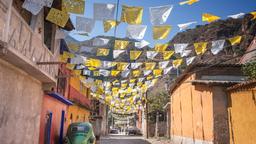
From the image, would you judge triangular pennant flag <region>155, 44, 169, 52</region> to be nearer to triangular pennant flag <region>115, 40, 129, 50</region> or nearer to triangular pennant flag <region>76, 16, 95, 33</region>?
triangular pennant flag <region>115, 40, 129, 50</region>

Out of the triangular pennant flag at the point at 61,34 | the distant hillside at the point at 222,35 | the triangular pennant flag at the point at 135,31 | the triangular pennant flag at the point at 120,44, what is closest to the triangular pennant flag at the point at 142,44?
the triangular pennant flag at the point at 120,44

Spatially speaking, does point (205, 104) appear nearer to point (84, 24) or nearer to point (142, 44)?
point (142, 44)

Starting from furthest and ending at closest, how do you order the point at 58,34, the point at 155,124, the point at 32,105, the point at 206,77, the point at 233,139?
1. the point at 155,124
2. the point at 206,77
3. the point at 233,139
4. the point at 58,34
5. the point at 32,105

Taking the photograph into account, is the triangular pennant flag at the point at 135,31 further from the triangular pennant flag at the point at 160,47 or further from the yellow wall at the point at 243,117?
the yellow wall at the point at 243,117

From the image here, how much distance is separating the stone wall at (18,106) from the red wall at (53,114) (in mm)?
983

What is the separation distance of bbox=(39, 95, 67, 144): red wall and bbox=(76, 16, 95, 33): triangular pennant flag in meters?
5.19

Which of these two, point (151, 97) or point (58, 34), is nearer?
point (58, 34)

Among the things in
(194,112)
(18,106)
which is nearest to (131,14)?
(18,106)

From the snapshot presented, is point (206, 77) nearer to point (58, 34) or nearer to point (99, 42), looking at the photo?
point (99, 42)

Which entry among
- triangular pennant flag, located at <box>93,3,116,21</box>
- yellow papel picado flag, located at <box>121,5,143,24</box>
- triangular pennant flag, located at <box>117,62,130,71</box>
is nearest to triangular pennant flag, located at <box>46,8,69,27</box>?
triangular pennant flag, located at <box>93,3,116,21</box>

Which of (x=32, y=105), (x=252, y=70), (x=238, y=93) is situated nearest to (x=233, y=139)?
(x=238, y=93)

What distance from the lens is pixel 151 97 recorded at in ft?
153

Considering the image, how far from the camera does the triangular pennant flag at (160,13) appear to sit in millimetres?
10188

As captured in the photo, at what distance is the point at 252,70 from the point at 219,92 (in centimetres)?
321
